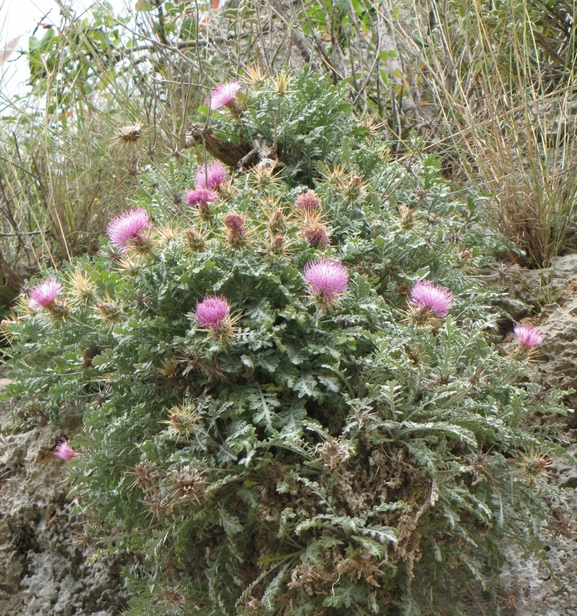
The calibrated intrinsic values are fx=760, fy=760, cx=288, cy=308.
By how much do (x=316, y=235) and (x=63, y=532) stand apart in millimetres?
1293

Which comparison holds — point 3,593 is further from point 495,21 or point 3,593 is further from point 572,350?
point 495,21

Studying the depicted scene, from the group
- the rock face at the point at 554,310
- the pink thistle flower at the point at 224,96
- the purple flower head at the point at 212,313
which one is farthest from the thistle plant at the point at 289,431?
the pink thistle flower at the point at 224,96

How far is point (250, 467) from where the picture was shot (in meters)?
1.80

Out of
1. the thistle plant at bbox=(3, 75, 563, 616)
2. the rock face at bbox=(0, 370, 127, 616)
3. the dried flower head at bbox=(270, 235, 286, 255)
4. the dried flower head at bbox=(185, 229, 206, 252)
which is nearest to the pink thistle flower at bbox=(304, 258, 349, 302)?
the thistle plant at bbox=(3, 75, 563, 616)

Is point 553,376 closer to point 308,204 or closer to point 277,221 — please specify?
point 308,204

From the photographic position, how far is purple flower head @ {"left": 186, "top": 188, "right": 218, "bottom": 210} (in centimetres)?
214

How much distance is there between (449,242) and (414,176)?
27 centimetres

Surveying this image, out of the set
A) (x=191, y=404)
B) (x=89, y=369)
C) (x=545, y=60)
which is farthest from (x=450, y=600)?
(x=545, y=60)

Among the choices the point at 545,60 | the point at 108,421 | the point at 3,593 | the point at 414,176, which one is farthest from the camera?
the point at 545,60

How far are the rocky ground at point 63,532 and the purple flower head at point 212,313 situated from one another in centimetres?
82

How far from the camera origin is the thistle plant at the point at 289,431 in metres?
1.75

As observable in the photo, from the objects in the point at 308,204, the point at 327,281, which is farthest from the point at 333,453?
the point at 308,204

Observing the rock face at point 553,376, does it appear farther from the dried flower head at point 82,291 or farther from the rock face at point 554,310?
the dried flower head at point 82,291

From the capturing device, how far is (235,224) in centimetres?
193
